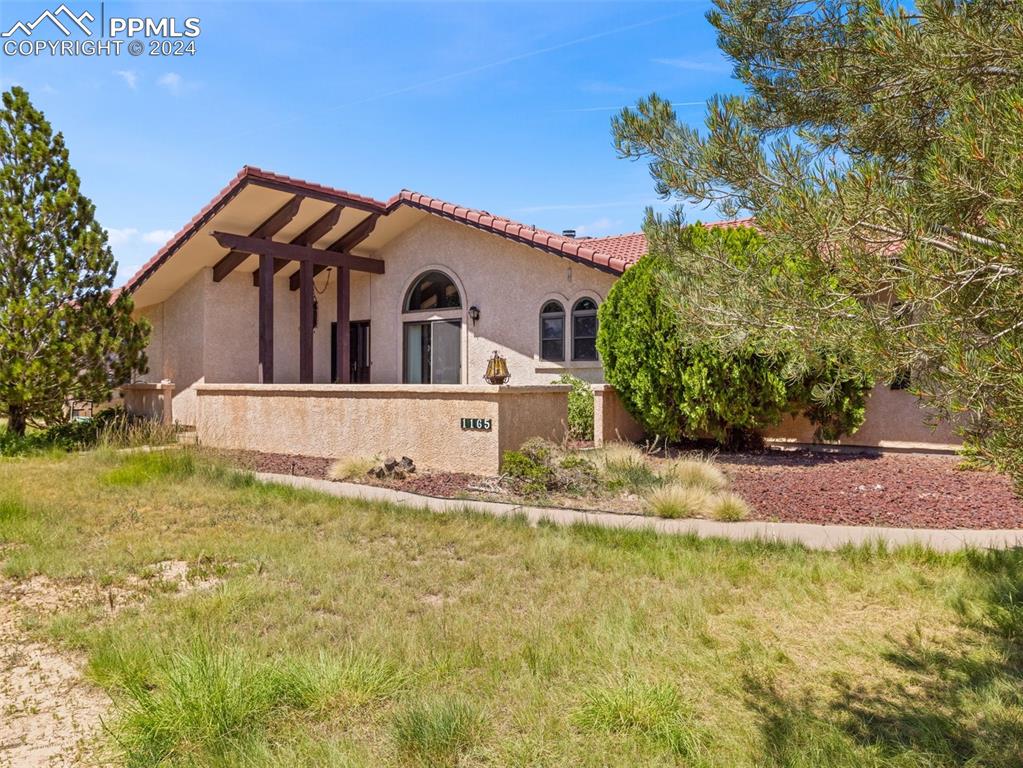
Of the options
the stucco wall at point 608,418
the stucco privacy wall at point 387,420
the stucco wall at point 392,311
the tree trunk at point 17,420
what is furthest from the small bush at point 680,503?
the tree trunk at point 17,420

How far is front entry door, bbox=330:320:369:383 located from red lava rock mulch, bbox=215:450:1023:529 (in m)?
6.67

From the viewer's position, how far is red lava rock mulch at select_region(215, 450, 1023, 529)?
24.1 feet

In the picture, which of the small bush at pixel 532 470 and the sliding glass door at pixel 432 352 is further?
the sliding glass door at pixel 432 352

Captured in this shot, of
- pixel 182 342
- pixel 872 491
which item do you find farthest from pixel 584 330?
pixel 182 342

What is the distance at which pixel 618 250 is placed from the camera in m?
16.0

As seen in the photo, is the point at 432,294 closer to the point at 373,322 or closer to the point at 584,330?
the point at 373,322

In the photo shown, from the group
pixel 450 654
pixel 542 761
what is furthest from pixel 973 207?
pixel 450 654

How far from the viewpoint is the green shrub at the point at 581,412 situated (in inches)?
492

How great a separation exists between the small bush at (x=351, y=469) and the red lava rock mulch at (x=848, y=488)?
39cm

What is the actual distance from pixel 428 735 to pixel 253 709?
911 mm

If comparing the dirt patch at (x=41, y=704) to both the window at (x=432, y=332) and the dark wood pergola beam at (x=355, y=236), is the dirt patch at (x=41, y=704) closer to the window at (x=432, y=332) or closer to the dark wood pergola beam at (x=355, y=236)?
the window at (x=432, y=332)

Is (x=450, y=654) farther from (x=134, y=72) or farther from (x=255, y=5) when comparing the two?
(x=134, y=72)

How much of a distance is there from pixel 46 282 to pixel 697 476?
13.6m

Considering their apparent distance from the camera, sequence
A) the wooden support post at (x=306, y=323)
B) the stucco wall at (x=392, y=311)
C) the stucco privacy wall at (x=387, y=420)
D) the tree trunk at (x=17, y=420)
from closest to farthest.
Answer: the stucco privacy wall at (x=387, y=420), the tree trunk at (x=17, y=420), the stucco wall at (x=392, y=311), the wooden support post at (x=306, y=323)
